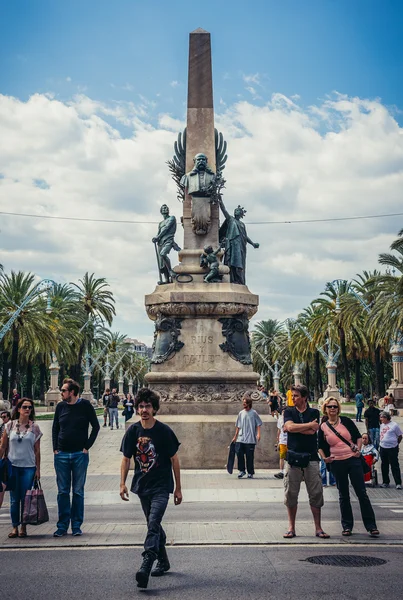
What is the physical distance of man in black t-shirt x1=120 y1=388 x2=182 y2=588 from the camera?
6.93m

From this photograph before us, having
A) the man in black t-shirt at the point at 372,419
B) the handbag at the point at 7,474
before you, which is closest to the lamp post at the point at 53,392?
the man in black t-shirt at the point at 372,419

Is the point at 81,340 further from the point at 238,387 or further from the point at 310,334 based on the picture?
the point at 238,387

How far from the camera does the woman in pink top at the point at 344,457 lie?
8875mm

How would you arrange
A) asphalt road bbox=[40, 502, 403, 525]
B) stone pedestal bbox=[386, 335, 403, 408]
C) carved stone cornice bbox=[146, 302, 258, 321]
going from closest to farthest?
asphalt road bbox=[40, 502, 403, 525] → carved stone cornice bbox=[146, 302, 258, 321] → stone pedestal bbox=[386, 335, 403, 408]

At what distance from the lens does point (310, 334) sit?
208 ft

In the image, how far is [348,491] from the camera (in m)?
8.97

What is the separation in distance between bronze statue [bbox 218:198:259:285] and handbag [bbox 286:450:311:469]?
1036 centimetres

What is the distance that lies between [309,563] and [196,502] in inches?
178

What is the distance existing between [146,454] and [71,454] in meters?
2.29

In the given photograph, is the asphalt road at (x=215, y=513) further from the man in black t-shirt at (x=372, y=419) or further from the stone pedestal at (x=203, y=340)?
the man in black t-shirt at (x=372, y=419)

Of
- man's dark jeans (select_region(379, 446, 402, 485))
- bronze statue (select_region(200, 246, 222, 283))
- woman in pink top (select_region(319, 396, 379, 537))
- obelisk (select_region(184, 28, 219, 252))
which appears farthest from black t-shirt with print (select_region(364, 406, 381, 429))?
woman in pink top (select_region(319, 396, 379, 537))

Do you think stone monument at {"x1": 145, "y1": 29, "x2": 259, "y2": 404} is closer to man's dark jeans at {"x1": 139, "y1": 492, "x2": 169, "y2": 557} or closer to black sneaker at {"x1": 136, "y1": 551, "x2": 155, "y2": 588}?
man's dark jeans at {"x1": 139, "y1": 492, "x2": 169, "y2": 557}

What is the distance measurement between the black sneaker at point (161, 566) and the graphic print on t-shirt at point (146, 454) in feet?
2.44

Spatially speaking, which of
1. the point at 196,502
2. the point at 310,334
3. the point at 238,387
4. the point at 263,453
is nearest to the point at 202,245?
the point at 238,387
